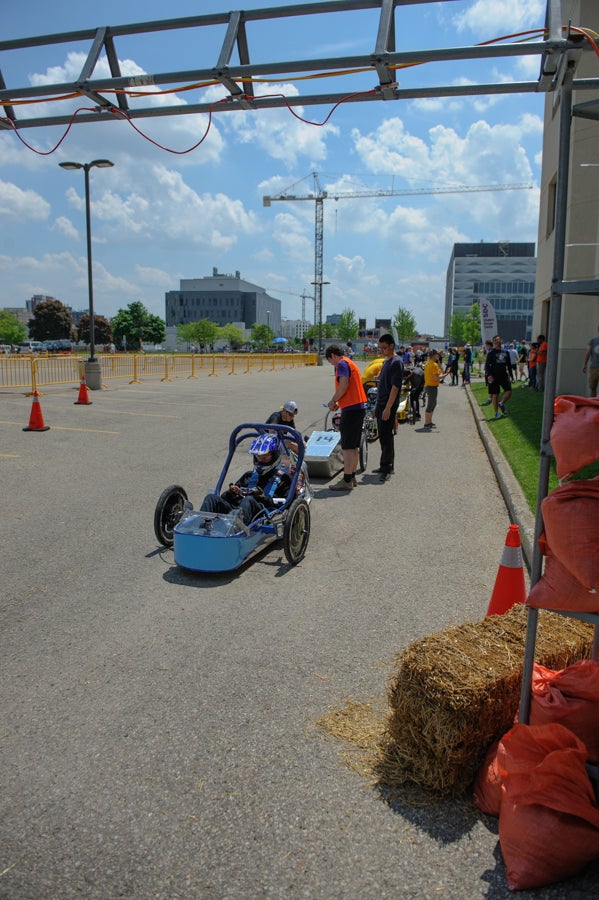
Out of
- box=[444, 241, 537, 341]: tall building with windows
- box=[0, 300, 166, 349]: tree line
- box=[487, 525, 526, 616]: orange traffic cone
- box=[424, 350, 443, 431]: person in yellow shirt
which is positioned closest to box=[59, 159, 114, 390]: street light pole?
box=[424, 350, 443, 431]: person in yellow shirt

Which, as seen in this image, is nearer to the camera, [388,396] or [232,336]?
[388,396]

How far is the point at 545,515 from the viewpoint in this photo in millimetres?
2496

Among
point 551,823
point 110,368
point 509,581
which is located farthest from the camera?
point 110,368

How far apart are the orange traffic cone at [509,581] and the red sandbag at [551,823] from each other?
2005 millimetres

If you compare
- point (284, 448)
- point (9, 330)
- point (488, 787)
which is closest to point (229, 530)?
point (284, 448)

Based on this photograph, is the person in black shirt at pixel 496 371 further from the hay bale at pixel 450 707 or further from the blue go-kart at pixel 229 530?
the hay bale at pixel 450 707

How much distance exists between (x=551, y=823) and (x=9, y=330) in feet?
390

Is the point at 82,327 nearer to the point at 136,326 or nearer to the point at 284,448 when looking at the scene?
the point at 136,326

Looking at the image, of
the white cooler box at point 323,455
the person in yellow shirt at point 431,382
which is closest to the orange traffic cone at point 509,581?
the white cooler box at point 323,455

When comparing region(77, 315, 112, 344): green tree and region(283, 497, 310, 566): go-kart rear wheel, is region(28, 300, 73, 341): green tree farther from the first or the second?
region(283, 497, 310, 566): go-kart rear wheel

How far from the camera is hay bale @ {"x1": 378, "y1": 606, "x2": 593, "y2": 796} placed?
2785mm

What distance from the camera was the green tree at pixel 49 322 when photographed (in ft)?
353

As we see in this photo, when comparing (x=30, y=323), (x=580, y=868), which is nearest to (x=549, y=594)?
(x=580, y=868)

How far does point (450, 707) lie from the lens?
2.76m
